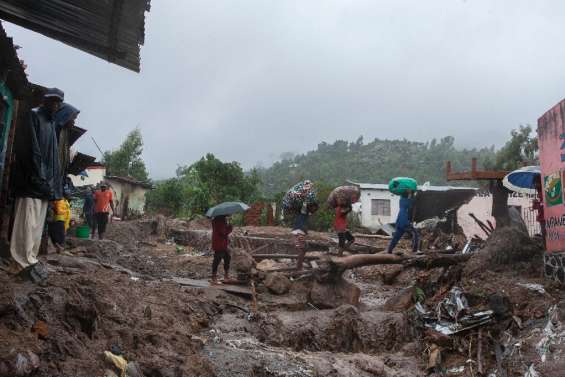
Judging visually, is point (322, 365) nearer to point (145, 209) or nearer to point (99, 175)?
point (99, 175)

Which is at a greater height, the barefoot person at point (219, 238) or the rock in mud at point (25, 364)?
the barefoot person at point (219, 238)

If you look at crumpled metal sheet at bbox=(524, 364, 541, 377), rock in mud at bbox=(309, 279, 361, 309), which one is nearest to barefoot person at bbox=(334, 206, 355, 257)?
rock in mud at bbox=(309, 279, 361, 309)

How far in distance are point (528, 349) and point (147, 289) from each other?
519 cm

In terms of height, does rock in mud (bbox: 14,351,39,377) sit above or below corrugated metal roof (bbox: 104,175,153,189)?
below

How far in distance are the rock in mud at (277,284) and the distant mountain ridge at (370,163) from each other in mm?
47019

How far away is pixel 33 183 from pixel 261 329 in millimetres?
3795

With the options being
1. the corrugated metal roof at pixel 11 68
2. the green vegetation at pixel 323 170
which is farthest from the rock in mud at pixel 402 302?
the green vegetation at pixel 323 170

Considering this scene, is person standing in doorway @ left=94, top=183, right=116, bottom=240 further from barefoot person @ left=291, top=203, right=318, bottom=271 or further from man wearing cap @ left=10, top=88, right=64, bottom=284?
man wearing cap @ left=10, top=88, right=64, bottom=284

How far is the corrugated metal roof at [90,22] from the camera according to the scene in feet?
15.2

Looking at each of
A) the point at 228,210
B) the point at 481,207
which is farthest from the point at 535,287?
the point at 481,207

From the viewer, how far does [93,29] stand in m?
5.11

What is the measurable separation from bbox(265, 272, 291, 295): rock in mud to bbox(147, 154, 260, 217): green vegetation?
20.2m

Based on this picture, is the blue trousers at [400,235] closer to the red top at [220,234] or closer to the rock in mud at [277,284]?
the rock in mud at [277,284]

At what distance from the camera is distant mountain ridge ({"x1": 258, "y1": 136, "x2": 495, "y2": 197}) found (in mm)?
64062
